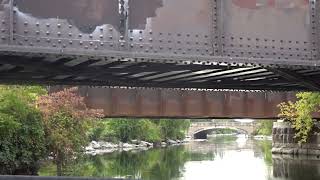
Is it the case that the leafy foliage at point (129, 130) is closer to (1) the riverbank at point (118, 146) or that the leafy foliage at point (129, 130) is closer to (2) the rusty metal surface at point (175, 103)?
(1) the riverbank at point (118, 146)

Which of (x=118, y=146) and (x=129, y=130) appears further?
(x=129, y=130)

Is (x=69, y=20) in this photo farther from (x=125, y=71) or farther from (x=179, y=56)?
(x=125, y=71)

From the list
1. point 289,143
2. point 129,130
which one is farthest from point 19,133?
point 129,130

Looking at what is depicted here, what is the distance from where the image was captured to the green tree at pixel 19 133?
24047 millimetres

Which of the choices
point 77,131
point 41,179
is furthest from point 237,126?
point 41,179

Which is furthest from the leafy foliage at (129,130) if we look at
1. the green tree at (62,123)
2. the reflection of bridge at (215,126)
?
the green tree at (62,123)

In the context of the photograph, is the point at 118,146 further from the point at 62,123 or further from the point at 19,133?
the point at 19,133

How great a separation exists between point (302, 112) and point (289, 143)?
1659 cm

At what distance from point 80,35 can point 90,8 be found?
56cm

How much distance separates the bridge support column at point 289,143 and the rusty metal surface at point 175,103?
18264mm

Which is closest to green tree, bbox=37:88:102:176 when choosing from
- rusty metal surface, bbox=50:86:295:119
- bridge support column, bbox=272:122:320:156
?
rusty metal surface, bbox=50:86:295:119

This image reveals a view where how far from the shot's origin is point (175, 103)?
3662 cm

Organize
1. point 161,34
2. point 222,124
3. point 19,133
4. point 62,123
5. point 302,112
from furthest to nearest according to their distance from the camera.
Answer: point 222,124
point 302,112
point 62,123
point 19,133
point 161,34

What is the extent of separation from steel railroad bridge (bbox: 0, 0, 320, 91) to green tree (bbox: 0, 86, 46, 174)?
1373 centimetres
